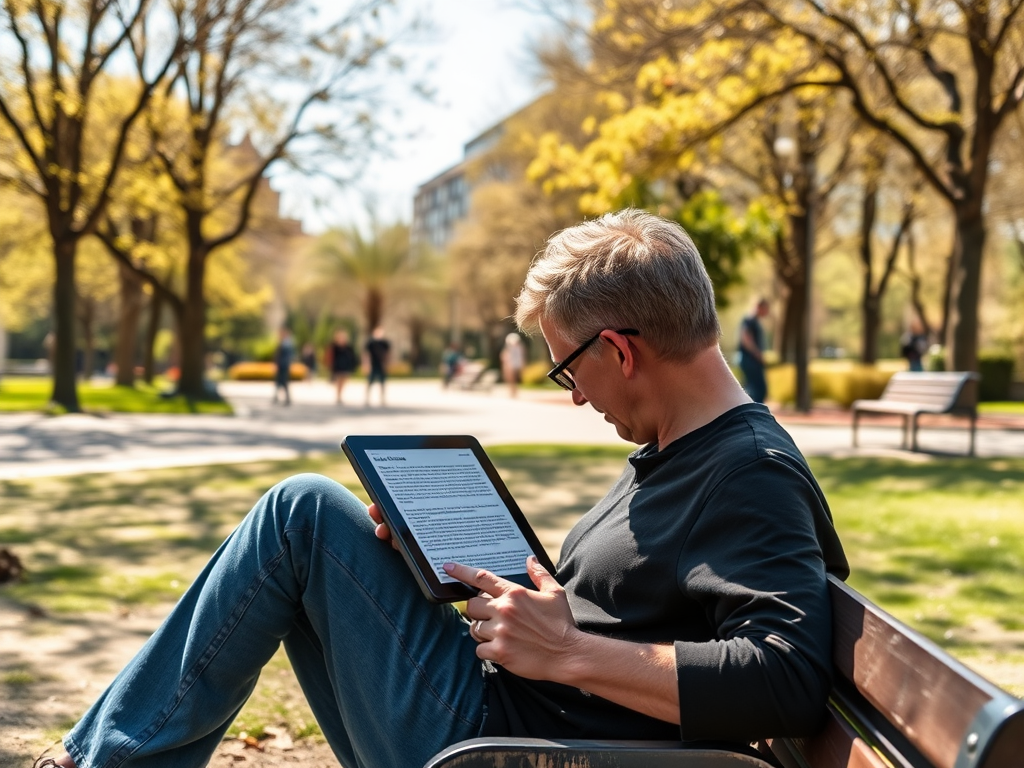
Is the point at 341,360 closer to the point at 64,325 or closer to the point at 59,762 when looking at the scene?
the point at 64,325

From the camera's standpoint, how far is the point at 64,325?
60.6 feet

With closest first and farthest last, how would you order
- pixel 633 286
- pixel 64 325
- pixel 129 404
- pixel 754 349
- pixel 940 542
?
pixel 633 286
pixel 940 542
pixel 754 349
pixel 64 325
pixel 129 404

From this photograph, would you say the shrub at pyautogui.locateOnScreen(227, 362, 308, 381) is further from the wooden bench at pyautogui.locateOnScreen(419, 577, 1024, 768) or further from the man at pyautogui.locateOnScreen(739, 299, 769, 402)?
the wooden bench at pyautogui.locateOnScreen(419, 577, 1024, 768)

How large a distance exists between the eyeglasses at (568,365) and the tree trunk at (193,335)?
20.7 metres

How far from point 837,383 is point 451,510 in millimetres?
20744

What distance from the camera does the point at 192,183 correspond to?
21078 millimetres

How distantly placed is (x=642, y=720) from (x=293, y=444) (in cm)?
1169

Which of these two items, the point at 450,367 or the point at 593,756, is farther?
the point at 450,367

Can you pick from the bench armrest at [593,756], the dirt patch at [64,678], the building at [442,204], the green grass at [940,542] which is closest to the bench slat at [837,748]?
the bench armrest at [593,756]

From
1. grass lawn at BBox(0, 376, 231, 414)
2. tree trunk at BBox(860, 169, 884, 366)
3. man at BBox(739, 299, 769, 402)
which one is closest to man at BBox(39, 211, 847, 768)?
man at BBox(739, 299, 769, 402)

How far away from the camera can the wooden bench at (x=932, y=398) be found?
11.9 meters

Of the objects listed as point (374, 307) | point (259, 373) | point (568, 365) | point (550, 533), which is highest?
point (374, 307)

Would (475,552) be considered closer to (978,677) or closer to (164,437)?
(978,677)

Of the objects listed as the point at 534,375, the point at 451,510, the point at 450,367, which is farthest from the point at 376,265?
the point at 451,510
